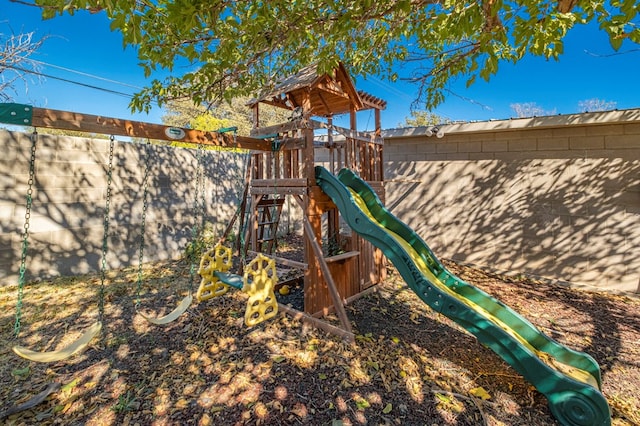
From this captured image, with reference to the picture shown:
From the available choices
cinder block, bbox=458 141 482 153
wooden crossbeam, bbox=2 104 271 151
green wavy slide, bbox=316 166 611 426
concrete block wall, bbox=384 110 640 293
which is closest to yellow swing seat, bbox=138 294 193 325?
wooden crossbeam, bbox=2 104 271 151

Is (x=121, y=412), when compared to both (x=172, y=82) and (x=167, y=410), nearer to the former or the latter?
(x=167, y=410)

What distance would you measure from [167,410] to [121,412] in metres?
0.37

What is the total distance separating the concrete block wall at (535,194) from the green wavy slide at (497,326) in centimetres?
331

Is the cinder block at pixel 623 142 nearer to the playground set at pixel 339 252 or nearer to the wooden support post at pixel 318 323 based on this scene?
the playground set at pixel 339 252

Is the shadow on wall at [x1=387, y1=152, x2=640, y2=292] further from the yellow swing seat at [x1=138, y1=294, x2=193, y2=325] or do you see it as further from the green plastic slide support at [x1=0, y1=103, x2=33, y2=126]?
the green plastic slide support at [x1=0, y1=103, x2=33, y2=126]

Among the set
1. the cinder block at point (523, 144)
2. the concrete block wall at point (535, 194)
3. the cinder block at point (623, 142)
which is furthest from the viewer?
the cinder block at point (523, 144)

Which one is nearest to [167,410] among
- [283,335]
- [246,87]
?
[283,335]

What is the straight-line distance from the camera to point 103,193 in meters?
5.97

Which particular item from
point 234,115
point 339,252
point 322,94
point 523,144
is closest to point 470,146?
point 523,144

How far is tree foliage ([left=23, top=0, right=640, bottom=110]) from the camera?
7.99ft

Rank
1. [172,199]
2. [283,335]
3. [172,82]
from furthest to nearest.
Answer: [172,199] < [172,82] < [283,335]

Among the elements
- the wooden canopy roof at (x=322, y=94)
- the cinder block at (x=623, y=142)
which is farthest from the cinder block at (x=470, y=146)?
the wooden canopy roof at (x=322, y=94)

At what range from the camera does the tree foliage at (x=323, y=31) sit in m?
2.44

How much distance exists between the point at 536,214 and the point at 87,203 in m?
9.04
